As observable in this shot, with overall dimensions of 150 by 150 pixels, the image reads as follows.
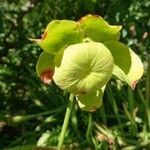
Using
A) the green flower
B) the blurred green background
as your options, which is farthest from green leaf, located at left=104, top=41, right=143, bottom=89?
the blurred green background

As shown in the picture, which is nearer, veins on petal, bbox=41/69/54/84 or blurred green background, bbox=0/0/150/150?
veins on petal, bbox=41/69/54/84

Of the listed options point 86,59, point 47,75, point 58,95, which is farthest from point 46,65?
point 58,95

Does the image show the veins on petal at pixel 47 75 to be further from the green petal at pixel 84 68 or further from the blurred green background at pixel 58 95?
the blurred green background at pixel 58 95

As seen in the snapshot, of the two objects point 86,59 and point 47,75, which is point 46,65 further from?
point 86,59

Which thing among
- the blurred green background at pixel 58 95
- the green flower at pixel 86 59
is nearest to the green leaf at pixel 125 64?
the green flower at pixel 86 59

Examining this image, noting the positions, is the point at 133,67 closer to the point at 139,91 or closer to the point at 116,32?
the point at 116,32

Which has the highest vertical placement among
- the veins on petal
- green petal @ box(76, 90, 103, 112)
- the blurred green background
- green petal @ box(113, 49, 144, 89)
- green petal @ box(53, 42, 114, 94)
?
green petal @ box(53, 42, 114, 94)

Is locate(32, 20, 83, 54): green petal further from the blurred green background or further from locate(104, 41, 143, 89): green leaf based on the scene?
the blurred green background
